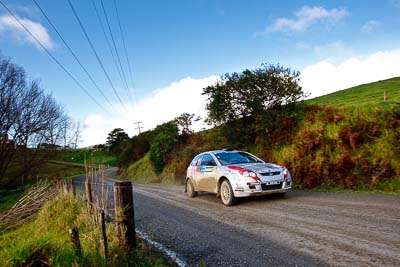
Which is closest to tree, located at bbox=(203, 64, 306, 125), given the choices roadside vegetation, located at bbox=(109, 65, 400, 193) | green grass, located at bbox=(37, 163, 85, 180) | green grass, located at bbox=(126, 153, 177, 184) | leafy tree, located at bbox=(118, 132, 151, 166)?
roadside vegetation, located at bbox=(109, 65, 400, 193)

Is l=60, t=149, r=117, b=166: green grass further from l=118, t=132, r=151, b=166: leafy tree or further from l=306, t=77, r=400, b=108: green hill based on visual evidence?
l=306, t=77, r=400, b=108: green hill

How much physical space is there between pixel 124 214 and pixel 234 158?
20.7 ft

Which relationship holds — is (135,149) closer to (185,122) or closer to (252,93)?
(185,122)

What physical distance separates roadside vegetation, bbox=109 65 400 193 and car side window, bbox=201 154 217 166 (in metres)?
3.85

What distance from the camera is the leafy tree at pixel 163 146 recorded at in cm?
3084

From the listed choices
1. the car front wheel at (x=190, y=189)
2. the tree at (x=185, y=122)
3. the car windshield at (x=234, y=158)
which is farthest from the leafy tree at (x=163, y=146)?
the car windshield at (x=234, y=158)

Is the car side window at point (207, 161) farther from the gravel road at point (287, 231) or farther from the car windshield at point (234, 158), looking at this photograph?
the gravel road at point (287, 231)

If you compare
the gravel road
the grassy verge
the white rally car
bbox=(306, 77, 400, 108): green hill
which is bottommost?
the gravel road

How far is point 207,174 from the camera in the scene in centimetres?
1089

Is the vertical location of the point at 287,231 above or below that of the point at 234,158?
below

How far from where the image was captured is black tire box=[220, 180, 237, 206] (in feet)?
30.9

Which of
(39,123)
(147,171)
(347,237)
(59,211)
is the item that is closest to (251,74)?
(59,211)

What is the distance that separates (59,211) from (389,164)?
1043cm

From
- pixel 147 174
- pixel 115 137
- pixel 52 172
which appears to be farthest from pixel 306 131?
pixel 115 137
